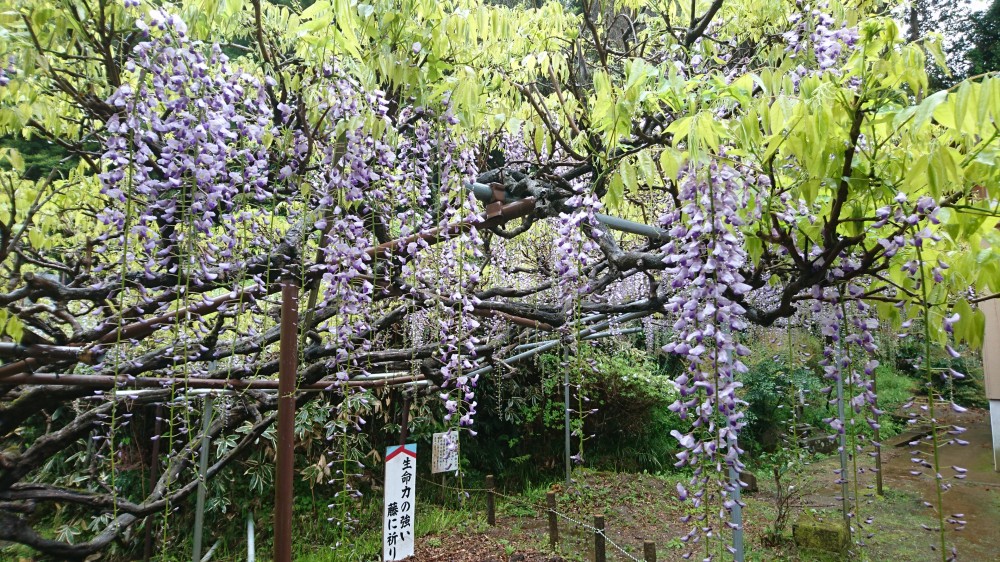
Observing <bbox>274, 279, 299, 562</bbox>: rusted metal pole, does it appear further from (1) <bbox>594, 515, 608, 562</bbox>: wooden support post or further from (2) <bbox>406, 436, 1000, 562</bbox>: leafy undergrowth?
(2) <bbox>406, 436, 1000, 562</bbox>: leafy undergrowth

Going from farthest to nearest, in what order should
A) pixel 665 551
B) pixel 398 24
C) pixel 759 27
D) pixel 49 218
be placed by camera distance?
1. pixel 665 551
2. pixel 759 27
3. pixel 49 218
4. pixel 398 24

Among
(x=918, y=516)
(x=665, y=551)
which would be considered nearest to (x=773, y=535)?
(x=665, y=551)

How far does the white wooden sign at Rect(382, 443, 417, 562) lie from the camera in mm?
2678

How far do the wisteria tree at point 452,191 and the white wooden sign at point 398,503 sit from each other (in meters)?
0.44

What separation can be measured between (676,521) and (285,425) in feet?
12.9

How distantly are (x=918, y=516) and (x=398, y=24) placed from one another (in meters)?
5.91

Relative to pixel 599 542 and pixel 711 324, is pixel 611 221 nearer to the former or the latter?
pixel 711 324

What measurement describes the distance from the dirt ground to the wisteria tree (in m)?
1.76

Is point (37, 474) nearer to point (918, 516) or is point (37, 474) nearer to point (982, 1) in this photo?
point (918, 516)

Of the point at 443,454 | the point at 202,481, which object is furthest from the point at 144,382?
the point at 443,454

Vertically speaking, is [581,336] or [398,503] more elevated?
[581,336]

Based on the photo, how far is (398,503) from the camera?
2730mm

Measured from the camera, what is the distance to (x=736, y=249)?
4.06 feet

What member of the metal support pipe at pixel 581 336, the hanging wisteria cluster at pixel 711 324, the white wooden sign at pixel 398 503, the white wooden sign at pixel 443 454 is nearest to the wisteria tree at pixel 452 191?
the hanging wisteria cluster at pixel 711 324
